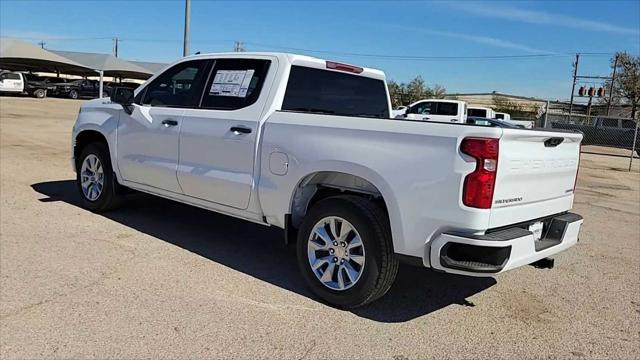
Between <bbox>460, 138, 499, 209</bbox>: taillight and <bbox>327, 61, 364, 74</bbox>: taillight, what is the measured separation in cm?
216

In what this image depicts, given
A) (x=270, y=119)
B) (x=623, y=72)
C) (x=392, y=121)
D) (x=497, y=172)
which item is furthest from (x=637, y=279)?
(x=623, y=72)

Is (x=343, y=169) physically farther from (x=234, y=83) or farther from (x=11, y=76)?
(x=11, y=76)

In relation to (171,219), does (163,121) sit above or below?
above

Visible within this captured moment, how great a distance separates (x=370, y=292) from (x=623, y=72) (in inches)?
2383

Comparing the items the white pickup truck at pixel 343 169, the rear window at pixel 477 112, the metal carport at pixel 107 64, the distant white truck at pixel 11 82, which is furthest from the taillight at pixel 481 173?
the metal carport at pixel 107 64

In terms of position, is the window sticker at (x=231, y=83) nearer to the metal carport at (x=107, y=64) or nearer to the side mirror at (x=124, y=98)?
the side mirror at (x=124, y=98)

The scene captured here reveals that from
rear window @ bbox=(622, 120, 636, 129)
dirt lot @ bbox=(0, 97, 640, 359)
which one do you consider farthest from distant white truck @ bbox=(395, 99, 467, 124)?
dirt lot @ bbox=(0, 97, 640, 359)

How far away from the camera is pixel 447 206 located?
3.62 meters

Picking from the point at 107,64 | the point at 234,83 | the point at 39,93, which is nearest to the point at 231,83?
the point at 234,83

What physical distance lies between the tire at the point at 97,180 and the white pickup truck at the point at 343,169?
423mm

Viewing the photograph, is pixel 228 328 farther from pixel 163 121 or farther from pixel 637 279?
pixel 637 279

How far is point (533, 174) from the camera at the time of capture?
3.91 metres

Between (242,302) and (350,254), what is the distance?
90 centimetres

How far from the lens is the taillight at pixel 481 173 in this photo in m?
3.50
